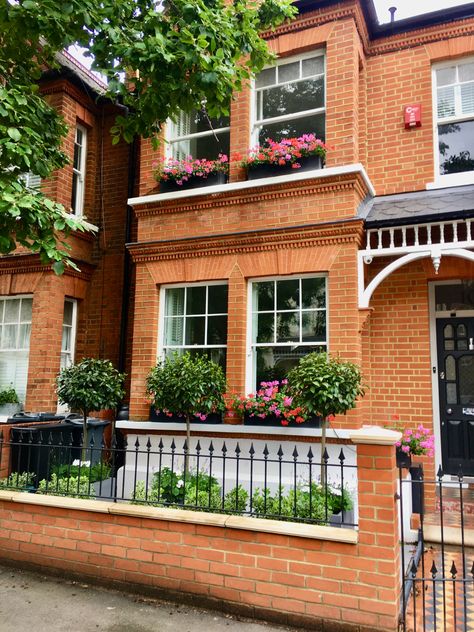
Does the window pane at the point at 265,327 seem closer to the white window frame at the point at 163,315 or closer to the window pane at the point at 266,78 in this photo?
the white window frame at the point at 163,315

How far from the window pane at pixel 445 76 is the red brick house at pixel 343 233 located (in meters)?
0.03

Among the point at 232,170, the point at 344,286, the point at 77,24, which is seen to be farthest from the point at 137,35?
the point at 344,286

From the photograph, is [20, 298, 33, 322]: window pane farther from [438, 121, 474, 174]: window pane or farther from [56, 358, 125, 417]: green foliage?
[438, 121, 474, 174]: window pane

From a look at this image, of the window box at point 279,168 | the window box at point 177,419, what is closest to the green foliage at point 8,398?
the window box at point 177,419

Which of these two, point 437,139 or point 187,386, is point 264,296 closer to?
point 187,386

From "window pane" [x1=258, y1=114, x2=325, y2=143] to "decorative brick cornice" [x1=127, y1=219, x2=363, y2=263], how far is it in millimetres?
1628

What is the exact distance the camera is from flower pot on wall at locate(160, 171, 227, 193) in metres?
7.33

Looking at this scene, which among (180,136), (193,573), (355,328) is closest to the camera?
(193,573)

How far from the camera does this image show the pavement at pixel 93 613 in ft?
12.1

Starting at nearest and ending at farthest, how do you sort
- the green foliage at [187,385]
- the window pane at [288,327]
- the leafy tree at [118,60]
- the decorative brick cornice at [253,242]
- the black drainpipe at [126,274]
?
the leafy tree at [118,60] < the green foliage at [187,385] < the decorative brick cornice at [253,242] < the window pane at [288,327] < the black drainpipe at [126,274]

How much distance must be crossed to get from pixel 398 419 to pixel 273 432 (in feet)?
5.91

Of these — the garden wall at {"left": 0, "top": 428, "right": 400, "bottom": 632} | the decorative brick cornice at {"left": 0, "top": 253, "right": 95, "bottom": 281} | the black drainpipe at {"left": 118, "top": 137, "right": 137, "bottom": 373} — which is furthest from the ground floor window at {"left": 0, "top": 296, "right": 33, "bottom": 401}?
the garden wall at {"left": 0, "top": 428, "right": 400, "bottom": 632}

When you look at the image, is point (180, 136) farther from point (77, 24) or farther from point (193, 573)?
point (193, 573)

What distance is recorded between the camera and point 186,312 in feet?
24.7
